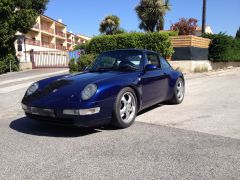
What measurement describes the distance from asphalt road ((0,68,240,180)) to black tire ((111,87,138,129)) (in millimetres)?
132

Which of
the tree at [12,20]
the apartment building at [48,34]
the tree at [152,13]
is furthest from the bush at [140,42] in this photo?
the apartment building at [48,34]

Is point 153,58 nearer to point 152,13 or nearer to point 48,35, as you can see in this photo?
point 152,13

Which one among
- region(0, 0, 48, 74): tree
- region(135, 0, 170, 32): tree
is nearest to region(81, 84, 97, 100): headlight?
region(0, 0, 48, 74): tree

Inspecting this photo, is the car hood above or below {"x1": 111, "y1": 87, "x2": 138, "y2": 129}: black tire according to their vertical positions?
above

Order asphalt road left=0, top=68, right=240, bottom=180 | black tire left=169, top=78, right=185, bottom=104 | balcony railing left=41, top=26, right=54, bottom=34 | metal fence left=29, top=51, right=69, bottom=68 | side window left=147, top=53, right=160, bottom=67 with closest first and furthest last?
1. asphalt road left=0, top=68, right=240, bottom=180
2. side window left=147, top=53, right=160, bottom=67
3. black tire left=169, top=78, right=185, bottom=104
4. metal fence left=29, top=51, right=69, bottom=68
5. balcony railing left=41, top=26, right=54, bottom=34

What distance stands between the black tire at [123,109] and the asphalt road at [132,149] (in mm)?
132

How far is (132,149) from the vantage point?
156 inches

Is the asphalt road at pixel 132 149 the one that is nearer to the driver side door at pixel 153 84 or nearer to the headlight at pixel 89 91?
the driver side door at pixel 153 84

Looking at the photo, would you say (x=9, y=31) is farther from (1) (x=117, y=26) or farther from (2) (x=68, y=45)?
(2) (x=68, y=45)

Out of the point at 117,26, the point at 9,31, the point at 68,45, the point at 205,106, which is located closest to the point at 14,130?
the point at 205,106

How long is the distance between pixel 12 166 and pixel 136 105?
7.98 feet

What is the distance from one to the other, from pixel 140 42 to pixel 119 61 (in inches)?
390

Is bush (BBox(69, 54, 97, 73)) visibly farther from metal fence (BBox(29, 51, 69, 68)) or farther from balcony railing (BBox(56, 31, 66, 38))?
balcony railing (BBox(56, 31, 66, 38))

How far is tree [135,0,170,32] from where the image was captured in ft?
107
